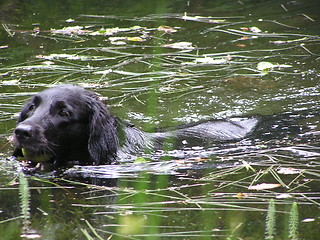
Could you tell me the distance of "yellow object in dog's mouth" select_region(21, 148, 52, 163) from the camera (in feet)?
19.3

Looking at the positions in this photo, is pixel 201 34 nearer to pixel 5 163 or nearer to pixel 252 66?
pixel 252 66

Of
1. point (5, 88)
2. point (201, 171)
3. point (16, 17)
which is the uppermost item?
point (16, 17)

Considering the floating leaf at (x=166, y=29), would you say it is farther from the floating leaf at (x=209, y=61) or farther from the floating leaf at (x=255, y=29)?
the floating leaf at (x=209, y=61)

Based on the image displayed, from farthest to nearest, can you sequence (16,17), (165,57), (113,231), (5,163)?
(16,17)
(165,57)
(5,163)
(113,231)

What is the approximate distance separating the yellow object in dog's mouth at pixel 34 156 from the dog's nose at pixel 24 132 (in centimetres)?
18

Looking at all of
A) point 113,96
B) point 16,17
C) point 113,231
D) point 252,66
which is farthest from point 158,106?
point 16,17

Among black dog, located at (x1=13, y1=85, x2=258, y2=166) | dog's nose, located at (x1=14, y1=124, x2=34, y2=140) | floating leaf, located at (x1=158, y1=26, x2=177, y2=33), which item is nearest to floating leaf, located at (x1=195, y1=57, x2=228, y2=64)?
floating leaf, located at (x1=158, y1=26, x2=177, y2=33)

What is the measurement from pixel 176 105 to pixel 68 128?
2549 millimetres

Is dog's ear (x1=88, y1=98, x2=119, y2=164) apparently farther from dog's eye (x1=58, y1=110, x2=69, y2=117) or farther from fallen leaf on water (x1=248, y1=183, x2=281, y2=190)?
fallen leaf on water (x1=248, y1=183, x2=281, y2=190)

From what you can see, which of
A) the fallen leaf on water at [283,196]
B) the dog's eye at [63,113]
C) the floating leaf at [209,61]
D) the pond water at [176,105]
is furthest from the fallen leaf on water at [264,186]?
the floating leaf at [209,61]

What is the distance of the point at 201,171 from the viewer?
5.70 meters

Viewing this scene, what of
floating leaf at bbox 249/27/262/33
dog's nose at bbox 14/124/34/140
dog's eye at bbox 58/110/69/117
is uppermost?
floating leaf at bbox 249/27/262/33

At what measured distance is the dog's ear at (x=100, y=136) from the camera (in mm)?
6238

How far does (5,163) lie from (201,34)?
6.33 m
